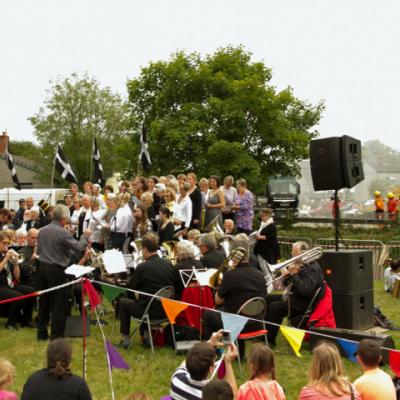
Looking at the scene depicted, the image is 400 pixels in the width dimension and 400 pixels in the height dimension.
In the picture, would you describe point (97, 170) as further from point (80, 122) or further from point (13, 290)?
point (80, 122)

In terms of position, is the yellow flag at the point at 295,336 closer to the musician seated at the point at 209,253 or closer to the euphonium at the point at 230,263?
the euphonium at the point at 230,263

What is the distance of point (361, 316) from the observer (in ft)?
29.3

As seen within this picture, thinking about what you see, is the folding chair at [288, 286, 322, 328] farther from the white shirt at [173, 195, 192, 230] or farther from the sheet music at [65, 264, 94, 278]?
the white shirt at [173, 195, 192, 230]

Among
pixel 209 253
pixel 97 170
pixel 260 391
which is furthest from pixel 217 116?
pixel 260 391

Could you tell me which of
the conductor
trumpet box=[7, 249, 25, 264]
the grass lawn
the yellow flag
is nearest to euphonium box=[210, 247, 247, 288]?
the grass lawn

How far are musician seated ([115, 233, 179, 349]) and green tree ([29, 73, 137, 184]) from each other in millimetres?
50357

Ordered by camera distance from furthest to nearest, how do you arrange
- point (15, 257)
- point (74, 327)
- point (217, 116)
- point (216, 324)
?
point (217, 116)
point (15, 257)
point (74, 327)
point (216, 324)

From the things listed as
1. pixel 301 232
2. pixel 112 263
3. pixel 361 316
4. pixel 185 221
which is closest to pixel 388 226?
pixel 301 232

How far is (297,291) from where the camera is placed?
27.4ft

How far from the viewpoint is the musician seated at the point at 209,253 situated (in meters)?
9.02

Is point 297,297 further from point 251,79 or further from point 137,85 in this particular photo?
point 137,85

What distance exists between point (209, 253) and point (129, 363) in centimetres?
204

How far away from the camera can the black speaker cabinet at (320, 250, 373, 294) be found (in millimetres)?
8781

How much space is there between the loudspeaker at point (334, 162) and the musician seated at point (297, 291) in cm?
146
